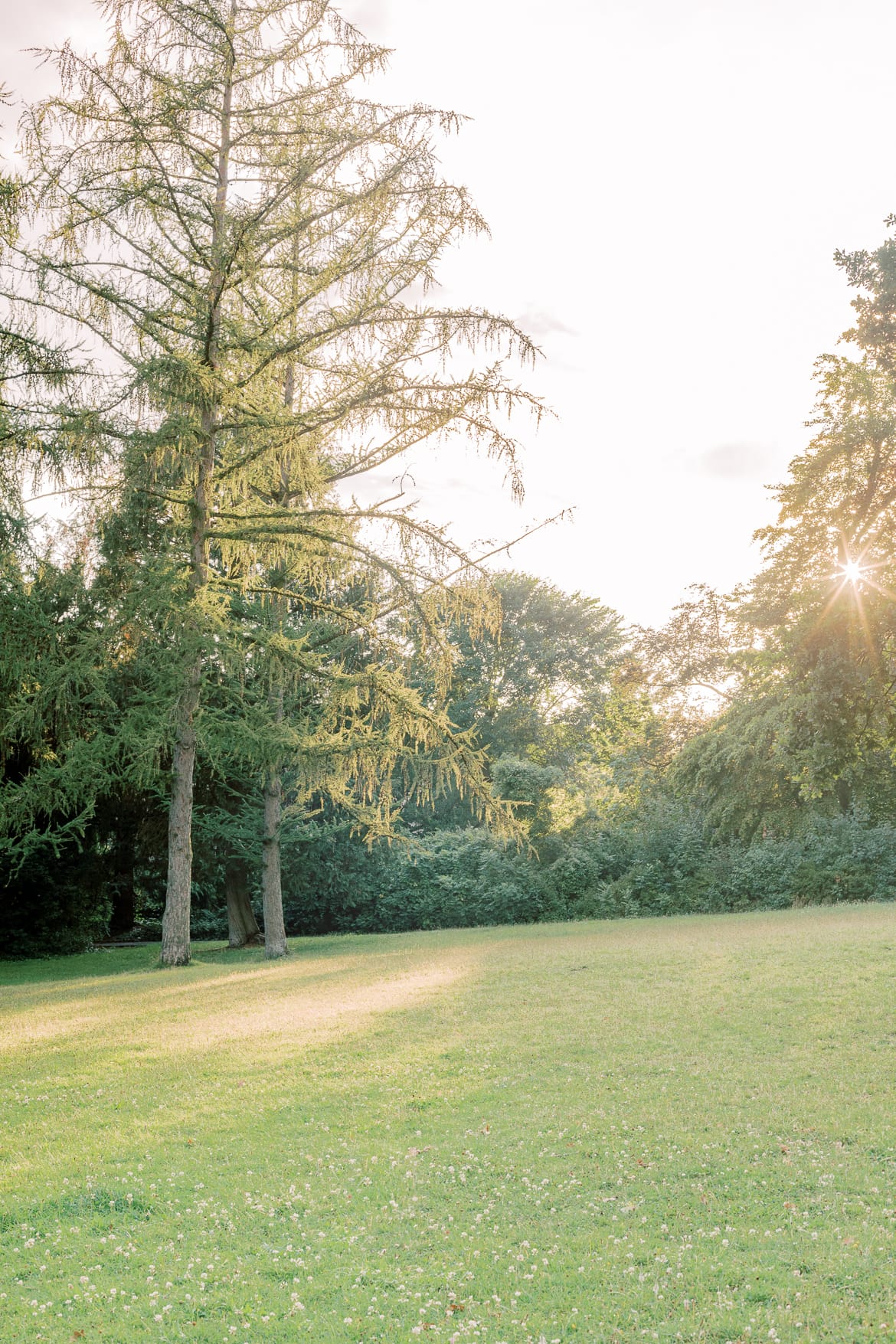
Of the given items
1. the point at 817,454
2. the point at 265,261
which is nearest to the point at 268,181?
the point at 265,261

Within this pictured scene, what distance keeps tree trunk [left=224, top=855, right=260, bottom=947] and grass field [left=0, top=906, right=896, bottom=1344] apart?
534 inches

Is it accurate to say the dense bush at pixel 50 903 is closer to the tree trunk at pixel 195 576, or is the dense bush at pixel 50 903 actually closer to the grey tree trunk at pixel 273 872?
the grey tree trunk at pixel 273 872

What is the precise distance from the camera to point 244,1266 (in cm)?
511

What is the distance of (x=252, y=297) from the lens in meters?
15.3

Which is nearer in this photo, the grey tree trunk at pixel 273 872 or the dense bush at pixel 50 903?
the grey tree trunk at pixel 273 872

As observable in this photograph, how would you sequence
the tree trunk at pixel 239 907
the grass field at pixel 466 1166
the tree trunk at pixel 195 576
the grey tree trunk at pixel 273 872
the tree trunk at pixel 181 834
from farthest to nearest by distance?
the tree trunk at pixel 239 907
the grey tree trunk at pixel 273 872
the tree trunk at pixel 181 834
the tree trunk at pixel 195 576
the grass field at pixel 466 1166

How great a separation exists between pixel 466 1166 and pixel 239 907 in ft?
71.1

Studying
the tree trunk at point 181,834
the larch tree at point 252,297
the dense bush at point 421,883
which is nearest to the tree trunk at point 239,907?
the dense bush at point 421,883

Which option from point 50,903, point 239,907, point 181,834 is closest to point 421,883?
point 239,907

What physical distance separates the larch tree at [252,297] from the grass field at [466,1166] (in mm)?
4938

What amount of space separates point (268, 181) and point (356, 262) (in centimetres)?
199

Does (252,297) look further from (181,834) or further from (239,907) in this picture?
(239,907)

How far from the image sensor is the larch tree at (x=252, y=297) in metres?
13.9

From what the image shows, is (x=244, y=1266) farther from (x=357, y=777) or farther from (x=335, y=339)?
(x=335, y=339)
